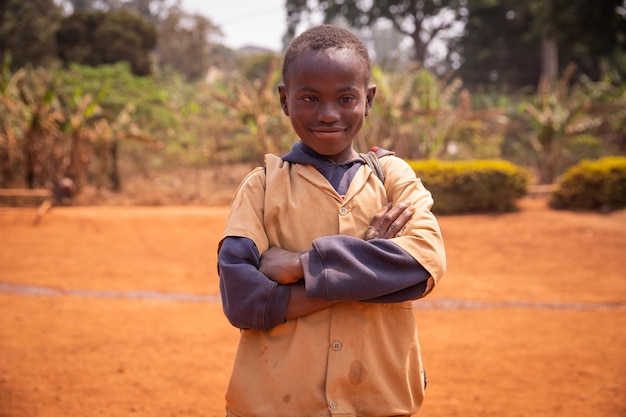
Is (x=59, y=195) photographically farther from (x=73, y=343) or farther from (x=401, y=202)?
(x=401, y=202)

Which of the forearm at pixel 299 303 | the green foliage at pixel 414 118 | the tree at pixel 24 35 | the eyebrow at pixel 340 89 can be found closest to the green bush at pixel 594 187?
the green foliage at pixel 414 118

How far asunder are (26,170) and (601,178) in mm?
11639

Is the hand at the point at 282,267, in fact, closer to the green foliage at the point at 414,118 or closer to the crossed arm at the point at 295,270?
the crossed arm at the point at 295,270

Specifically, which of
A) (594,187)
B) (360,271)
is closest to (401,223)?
(360,271)

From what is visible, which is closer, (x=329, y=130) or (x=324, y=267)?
(x=324, y=267)

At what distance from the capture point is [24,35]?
21875 mm

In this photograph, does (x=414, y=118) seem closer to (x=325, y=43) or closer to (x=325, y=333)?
(x=325, y=43)

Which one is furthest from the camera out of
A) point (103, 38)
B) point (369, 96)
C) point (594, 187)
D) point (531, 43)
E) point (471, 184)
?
point (531, 43)

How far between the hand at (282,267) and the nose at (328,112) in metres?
0.40

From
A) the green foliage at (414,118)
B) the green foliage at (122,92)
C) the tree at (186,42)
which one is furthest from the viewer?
the tree at (186,42)

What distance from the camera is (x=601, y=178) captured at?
10750mm

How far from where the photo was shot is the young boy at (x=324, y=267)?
1.66 metres

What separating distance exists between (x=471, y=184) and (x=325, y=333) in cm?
945

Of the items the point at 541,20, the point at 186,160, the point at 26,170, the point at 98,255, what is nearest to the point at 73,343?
the point at 98,255
